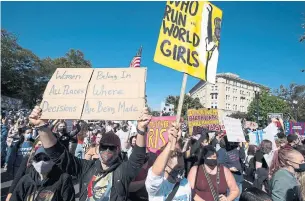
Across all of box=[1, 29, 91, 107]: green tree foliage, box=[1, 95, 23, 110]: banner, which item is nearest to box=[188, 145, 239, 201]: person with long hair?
box=[1, 95, 23, 110]: banner

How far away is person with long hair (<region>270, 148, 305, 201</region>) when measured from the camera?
3.34m

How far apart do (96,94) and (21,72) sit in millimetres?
59249

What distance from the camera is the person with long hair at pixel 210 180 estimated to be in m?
3.77

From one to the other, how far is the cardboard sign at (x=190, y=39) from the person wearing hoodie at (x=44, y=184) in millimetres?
1574

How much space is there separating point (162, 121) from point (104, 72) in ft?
7.78

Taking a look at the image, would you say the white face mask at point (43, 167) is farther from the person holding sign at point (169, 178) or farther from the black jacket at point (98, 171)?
the person holding sign at point (169, 178)

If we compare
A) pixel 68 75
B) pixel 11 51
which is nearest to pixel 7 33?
pixel 11 51

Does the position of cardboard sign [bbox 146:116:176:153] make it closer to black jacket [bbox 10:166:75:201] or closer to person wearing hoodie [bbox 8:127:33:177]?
black jacket [bbox 10:166:75:201]

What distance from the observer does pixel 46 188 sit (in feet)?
9.71

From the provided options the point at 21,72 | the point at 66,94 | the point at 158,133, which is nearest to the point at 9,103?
the point at 21,72

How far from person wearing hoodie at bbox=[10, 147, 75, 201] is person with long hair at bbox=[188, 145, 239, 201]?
5.32ft

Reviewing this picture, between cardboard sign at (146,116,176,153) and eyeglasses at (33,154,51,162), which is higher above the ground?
cardboard sign at (146,116,176,153)

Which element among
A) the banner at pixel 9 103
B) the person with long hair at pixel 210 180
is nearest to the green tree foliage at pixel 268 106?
the banner at pixel 9 103

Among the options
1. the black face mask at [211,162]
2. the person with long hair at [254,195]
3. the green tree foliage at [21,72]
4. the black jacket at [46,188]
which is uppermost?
the green tree foliage at [21,72]
